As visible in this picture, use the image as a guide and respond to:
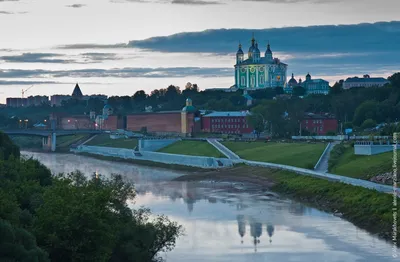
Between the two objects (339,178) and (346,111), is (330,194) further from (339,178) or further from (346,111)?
(346,111)

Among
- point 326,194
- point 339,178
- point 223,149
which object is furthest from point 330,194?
point 223,149

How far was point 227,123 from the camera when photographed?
392 feet

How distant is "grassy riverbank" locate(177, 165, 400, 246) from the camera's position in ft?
121

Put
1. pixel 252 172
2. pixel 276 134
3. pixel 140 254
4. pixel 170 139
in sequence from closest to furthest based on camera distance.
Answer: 1. pixel 140 254
2. pixel 252 172
3. pixel 276 134
4. pixel 170 139

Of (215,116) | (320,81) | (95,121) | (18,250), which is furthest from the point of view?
(320,81)

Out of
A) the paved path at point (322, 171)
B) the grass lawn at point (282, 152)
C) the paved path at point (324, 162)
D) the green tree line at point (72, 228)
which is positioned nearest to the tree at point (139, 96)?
the paved path at point (322, 171)

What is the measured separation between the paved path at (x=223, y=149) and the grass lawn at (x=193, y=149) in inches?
16.8

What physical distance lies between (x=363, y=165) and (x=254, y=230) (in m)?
17.0

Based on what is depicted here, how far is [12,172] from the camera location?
114ft

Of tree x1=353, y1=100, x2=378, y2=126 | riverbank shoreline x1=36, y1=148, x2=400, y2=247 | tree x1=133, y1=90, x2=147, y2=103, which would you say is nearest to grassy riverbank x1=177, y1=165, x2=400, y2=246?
riverbank shoreline x1=36, y1=148, x2=400, y2=247

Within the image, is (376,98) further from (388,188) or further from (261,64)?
(261,64)

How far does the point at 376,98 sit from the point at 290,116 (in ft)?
44.1

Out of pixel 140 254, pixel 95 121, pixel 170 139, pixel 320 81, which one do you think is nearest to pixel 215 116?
pixel 170 139

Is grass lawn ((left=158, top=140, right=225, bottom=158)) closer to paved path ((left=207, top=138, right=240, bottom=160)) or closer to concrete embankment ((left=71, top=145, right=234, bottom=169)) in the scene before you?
paved path ((left=207, top=138, right=240, bottom=160))
